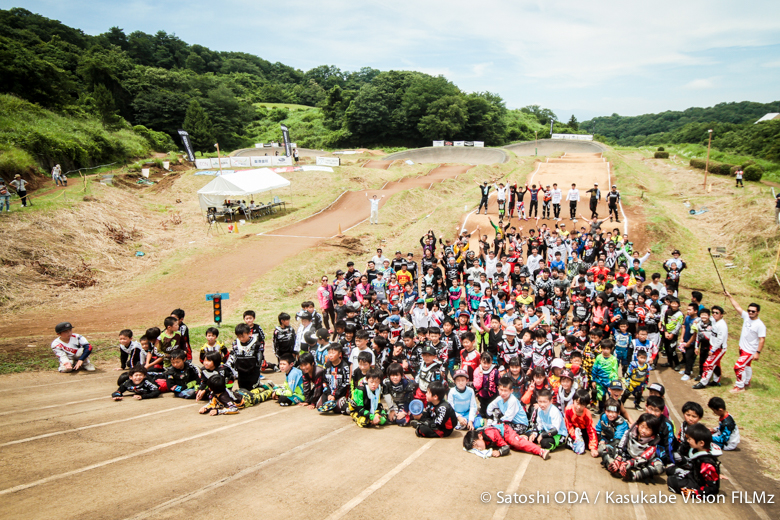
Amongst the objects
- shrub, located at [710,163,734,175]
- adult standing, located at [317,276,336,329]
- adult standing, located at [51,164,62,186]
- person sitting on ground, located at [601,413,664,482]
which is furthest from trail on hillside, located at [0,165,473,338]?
shrub, located at [710,163,734,175]

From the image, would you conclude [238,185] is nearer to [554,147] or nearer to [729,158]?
[729,158]

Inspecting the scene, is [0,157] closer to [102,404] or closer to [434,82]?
[102,404]

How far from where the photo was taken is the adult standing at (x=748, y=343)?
7.42m

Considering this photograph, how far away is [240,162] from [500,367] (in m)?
39.8

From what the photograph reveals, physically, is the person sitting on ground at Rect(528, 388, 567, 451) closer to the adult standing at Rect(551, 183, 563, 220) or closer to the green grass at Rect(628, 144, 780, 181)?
the adult standing at Rect(551, 183, 563, 220)

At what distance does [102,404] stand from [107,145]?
4054 cm

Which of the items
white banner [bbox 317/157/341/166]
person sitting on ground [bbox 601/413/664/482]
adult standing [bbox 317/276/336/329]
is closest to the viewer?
person sitting on ground [bbox 601/413/664/482]

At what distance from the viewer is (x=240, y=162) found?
41.1 m

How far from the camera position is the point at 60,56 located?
59.4 meters

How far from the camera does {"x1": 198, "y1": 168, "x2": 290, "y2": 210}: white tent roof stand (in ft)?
81.4

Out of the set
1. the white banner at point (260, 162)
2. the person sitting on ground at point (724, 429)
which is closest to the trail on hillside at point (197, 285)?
the person sitting on ground at point (724, 429)

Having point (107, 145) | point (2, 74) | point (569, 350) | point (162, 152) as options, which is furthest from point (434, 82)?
point (569, 350)

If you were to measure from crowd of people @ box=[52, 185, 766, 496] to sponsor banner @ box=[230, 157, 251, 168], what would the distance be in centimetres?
3423

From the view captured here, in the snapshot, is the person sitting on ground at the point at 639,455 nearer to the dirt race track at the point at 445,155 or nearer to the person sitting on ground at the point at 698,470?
the person sitting on ground at the point at 698,470
